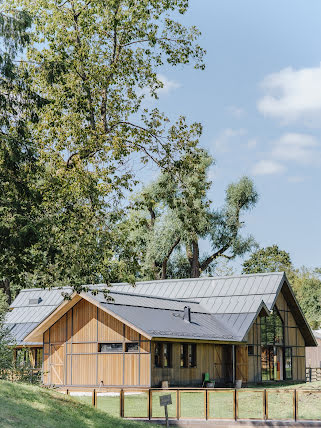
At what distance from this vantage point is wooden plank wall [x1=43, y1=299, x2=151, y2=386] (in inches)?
1246

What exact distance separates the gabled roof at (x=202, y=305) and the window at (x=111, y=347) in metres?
1.62

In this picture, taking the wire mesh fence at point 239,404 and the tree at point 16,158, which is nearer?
the tree at point 16,158

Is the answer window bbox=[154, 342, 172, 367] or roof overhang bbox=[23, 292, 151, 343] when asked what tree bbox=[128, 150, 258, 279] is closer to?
roof overhang bbox=[23, 292, 151, 343]

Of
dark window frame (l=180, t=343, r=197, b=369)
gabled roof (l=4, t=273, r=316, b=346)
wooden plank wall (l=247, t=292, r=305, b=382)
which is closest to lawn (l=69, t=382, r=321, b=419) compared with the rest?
gabled roof (l=4, t=273, r=316, b=346)

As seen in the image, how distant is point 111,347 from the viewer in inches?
1288

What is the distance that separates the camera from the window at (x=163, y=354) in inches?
1257

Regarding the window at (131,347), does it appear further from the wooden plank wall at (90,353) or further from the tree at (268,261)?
the tree at (268,261)

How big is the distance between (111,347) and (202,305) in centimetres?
869

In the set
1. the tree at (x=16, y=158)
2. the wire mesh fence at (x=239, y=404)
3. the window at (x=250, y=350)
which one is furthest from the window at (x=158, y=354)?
the tree at (x=16, y=158)

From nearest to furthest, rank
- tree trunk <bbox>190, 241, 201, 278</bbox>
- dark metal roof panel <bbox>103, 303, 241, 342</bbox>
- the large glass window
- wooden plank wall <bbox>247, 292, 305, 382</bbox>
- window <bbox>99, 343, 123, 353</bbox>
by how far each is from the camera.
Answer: dark metal roof panel <bbox>103, 303, 241, 342</bbox>, window <bbox>99, 343, 123, 353</bbox>, wooden plank wall <bbox>247, 292, 305, 382</bbox>, the large glass window, tree trunk <bbox>190, 241, 201, 278</bbox>

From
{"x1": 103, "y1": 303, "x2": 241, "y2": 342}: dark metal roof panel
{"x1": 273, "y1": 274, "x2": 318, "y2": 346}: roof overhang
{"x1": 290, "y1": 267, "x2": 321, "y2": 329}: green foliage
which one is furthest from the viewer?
{"x1": 290, "y1": 267, "x2": 321, "y2": 329}: green foliage

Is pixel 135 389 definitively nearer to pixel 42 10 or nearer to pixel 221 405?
pixel 221 405

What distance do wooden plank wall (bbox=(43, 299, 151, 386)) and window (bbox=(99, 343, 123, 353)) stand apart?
0.62 ft

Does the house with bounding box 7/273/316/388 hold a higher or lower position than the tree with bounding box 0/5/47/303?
lower
